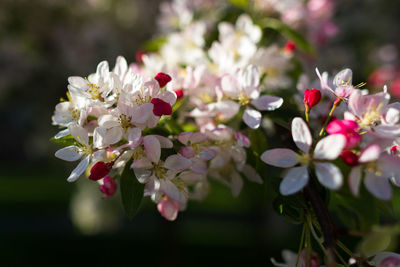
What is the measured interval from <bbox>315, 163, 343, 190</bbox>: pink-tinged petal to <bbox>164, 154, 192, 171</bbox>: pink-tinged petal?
30 centimetres

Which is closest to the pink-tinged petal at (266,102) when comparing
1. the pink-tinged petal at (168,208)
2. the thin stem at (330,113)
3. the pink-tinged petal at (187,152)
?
the thin stem at (330,113)

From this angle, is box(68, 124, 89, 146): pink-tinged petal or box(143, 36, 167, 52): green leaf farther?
box(143, 36, 167, 52): green leaf

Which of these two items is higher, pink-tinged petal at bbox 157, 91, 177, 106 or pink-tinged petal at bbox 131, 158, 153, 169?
pink-tinged petal at bbox 157, 91, 177, 106

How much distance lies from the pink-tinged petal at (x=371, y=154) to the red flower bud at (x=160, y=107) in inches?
17.3

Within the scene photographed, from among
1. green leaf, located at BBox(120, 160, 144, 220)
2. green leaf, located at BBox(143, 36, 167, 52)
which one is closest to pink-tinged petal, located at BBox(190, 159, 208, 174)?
green leaf, located at BBox(120, 160, 144, 220)

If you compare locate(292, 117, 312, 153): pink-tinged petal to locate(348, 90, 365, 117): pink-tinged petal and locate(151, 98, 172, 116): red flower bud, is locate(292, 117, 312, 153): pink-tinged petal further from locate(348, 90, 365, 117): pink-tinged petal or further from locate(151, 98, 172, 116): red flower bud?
locate(151, 98, 172, 116): red flower bud

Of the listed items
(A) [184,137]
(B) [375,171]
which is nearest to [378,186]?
(B) [375,171]

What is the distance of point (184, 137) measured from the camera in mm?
974

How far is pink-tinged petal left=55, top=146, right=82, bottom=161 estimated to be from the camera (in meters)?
1.00

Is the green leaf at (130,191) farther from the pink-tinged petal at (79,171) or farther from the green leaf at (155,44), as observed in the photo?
the green leaf at (155,44)

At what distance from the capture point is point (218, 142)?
110 cm

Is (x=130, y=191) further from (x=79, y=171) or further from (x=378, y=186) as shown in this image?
(x=378, y=186)

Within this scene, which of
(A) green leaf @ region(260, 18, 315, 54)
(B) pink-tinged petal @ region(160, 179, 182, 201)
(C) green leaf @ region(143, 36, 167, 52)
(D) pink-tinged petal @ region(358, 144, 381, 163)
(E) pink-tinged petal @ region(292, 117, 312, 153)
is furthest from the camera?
(C) green leaf @ region(143, 36, 167, 52)

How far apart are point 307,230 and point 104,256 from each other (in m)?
5.37
